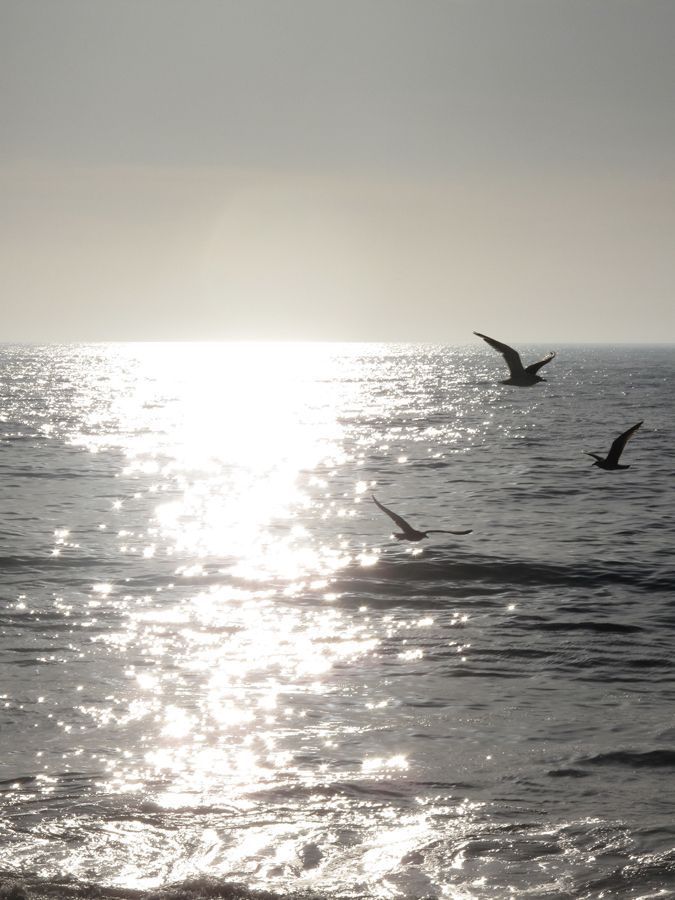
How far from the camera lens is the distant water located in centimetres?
1188

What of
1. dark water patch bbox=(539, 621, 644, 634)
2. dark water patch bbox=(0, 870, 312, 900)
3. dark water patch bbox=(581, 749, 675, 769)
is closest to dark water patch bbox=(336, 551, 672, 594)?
dark water patch bbox=(539, 621, 644, 634)

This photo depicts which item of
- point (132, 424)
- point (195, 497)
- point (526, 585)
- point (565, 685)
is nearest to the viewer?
point (565, 685)

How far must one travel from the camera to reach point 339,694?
1789 centimetres

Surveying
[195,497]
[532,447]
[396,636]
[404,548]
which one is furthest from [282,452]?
[396,636]

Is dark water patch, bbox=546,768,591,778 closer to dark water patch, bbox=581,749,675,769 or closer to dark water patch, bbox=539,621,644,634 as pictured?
dark water patch, bbox=581,749,675,769

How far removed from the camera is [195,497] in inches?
1836

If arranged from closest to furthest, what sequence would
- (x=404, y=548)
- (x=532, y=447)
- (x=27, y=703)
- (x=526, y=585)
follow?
(x=27, y=703)
(x=526, y=585)
(x=404, y=548)
(x=532, y=447)

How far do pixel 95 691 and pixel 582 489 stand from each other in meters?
33.2

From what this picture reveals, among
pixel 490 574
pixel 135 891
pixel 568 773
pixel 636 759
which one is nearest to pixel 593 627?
pixel 490 574

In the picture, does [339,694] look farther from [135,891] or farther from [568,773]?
[135,891]

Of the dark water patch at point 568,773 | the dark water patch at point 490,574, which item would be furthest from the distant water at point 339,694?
the dark water patch at point 490,574

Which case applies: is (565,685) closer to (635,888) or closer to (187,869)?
(635,888)

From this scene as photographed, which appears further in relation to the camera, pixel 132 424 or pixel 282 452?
pixel 132 424

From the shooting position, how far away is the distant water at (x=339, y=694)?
1188cm
